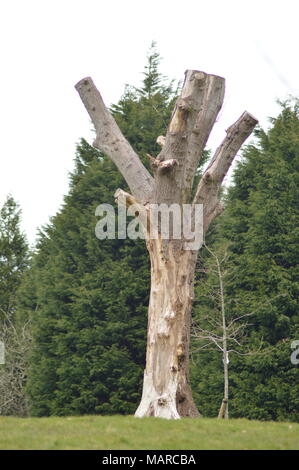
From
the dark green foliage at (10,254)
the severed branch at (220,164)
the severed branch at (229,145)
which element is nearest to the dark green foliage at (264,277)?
the severed branch at (220,164)

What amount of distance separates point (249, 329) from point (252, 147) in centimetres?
457

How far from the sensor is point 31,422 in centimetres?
886

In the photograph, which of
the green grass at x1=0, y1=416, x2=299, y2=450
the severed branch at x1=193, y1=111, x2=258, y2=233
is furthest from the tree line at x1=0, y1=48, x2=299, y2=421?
the green grass at x1=0, y1=416, x2=299, y2=450

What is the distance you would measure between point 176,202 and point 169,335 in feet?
6.32

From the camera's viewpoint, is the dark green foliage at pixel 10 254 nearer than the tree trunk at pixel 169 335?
No

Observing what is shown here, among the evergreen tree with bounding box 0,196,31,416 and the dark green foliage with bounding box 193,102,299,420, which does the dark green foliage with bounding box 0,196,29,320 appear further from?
the dark green foliage with bounding box 193,102,299,420

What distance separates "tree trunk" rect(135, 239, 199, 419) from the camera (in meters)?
9.40

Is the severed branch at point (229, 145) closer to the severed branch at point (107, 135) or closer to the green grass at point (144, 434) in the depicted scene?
the severed branch at point (107, 135)

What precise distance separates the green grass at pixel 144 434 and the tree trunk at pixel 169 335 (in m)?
0.66

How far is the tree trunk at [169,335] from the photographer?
940 centimetres

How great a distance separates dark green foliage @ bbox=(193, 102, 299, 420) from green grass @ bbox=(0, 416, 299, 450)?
4880 mm
